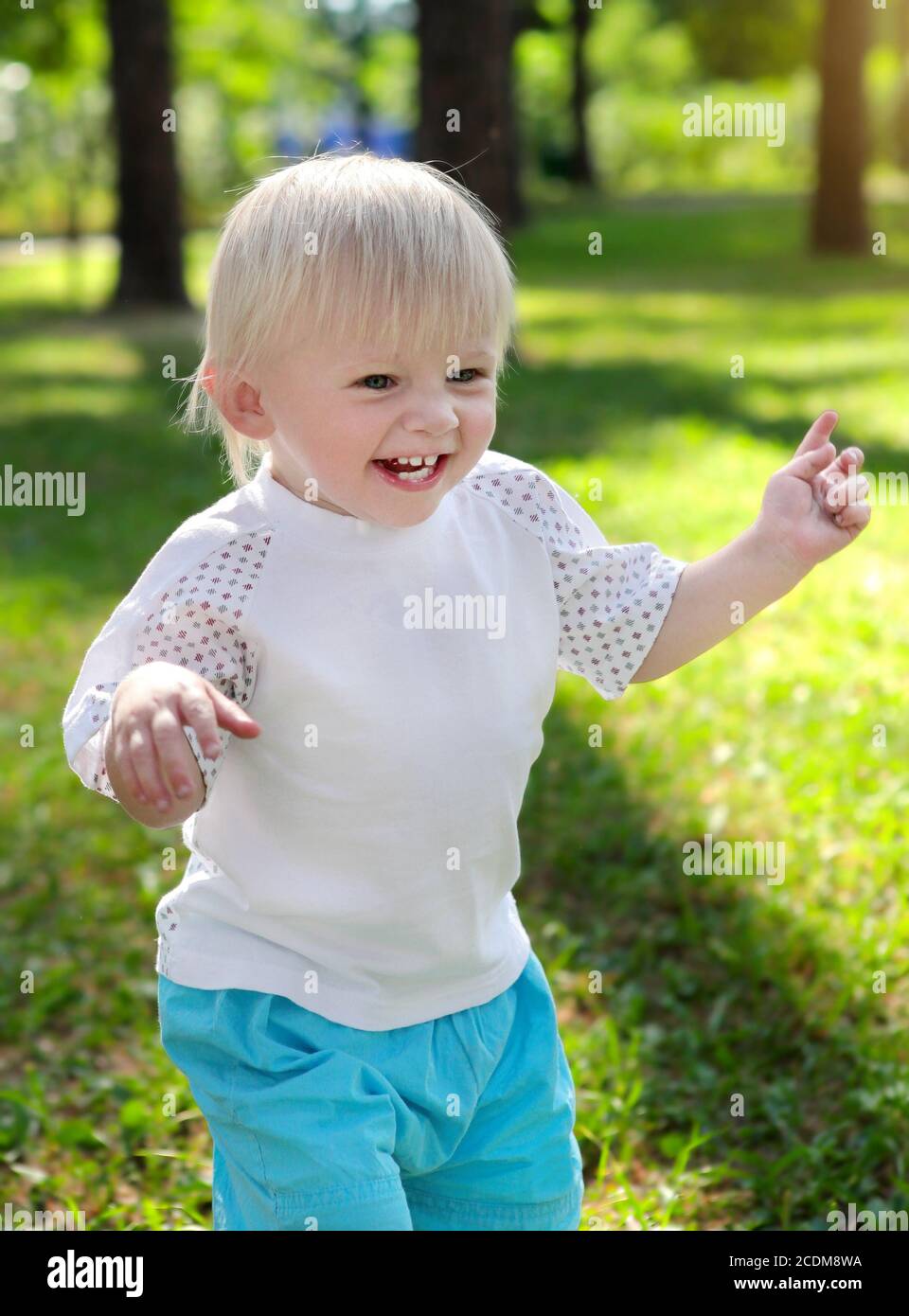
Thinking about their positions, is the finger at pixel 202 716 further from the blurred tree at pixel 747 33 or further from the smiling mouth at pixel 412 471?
the blurred tree at pixel 747 33

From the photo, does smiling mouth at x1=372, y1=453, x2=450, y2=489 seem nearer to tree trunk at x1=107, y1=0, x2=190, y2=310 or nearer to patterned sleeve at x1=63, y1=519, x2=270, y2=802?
patterned sleeve at x1=63, y1=519, x2=270, y2=802

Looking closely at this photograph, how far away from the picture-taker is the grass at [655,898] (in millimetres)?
2666

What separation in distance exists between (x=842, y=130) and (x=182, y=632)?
15.9 meters

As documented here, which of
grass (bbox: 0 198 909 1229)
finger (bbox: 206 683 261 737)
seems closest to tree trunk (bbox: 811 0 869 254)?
grass (bbox: 0 198 909 1229)

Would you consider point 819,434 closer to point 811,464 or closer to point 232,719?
point 811,464

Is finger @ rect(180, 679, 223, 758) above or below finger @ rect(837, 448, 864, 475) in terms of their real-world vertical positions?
below

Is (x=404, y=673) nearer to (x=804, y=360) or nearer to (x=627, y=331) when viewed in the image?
(x=804, y=360)

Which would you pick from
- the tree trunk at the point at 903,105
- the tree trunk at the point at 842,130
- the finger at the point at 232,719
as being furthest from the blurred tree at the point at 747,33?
the finger at the point at 232,719

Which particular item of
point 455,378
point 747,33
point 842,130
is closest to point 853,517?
point 455,378

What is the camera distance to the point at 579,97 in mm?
30844

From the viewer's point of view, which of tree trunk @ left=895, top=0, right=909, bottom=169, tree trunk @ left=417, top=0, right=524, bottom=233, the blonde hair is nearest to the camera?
the blonde hair

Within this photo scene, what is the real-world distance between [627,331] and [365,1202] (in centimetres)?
1097

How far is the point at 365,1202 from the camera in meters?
1.78

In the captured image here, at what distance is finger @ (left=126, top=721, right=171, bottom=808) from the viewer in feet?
5.18
